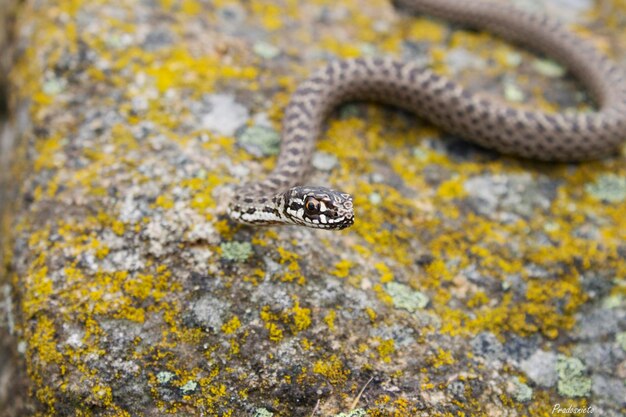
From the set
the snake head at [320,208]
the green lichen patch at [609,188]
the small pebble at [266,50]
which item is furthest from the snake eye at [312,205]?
the green lichen patch at [609,188]

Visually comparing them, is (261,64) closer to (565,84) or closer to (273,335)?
(273,335)

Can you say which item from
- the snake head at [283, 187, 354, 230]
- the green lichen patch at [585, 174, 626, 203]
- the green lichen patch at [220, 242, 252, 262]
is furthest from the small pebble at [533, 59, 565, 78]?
the green lichen patch at [220, 242, 252, 262]

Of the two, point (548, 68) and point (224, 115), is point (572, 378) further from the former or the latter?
point (548, 68)

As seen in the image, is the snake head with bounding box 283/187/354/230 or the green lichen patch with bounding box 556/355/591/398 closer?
the snake head with bounding box 283/187/354/230

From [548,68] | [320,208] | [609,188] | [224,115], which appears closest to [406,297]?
[320,208]

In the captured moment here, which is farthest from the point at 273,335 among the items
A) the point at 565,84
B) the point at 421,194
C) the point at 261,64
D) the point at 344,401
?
the point at 565,84

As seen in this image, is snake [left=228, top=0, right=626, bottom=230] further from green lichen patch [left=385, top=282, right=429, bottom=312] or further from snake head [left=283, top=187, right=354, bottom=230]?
green lichen patch [left=385, top=282, right=429, bottom=312]

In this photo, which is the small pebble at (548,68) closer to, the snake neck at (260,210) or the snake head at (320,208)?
the snake head at (320,208)

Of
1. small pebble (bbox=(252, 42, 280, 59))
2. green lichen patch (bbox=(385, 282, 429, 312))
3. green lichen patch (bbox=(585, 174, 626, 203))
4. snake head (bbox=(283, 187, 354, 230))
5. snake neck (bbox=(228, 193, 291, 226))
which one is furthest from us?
small pebble (bbox=(252, 42, 280, 59))
